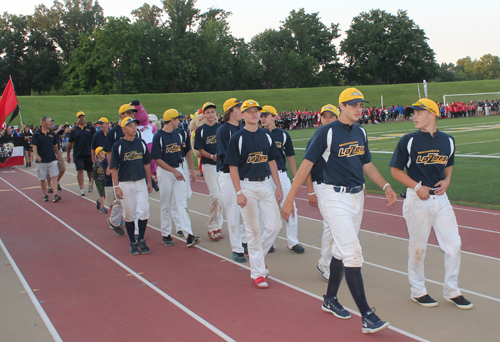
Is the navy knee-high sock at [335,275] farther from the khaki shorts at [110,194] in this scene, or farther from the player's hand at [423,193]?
the khaki shorts at [110,194]

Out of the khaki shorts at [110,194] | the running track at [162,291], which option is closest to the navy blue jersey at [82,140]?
the khaki shorts at [110,194]

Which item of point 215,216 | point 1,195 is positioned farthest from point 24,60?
point 215,216

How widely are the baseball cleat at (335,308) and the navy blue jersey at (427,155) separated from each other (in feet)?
5.13

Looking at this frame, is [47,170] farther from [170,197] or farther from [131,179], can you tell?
[131,179]

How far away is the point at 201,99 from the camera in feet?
191

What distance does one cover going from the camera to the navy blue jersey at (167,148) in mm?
7926

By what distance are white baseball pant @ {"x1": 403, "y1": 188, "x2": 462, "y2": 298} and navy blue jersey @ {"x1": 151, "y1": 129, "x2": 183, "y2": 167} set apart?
165 inches

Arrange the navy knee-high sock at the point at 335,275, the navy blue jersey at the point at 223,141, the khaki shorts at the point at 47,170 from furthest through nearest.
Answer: the khaki shorts at the point at 47,170 → the navy blue jersey at the point at 223,141 → the navy knee-high sock at the point at 335,275

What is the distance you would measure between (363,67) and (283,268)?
320ft

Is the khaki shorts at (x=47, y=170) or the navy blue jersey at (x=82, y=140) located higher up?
the navy blue jersey at (x=82, y=140)

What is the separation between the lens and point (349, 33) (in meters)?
101


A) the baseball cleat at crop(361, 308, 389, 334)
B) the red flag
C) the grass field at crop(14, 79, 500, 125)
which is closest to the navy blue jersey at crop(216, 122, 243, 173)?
the baseball cleat at crop(361, 308, 389, 334)

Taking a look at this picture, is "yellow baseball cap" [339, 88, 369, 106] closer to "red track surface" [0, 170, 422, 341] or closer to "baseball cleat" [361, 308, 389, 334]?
"baseball cleat" [361, 308, 389, 334]

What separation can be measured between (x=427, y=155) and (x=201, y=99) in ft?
179
